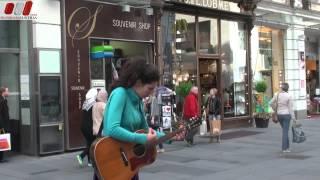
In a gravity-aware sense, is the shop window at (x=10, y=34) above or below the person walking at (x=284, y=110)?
above

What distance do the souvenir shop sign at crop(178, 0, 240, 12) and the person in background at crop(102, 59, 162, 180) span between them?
43.9 ft

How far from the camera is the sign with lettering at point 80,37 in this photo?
13750 millimetres

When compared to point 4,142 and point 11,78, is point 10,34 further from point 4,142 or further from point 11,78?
point 4,142

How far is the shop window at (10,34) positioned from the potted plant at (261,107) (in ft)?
33.2

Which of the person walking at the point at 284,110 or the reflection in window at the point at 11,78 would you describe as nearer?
the person walking at the point at 284,110

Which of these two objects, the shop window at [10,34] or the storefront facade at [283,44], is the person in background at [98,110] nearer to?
the shop window at [10,34]

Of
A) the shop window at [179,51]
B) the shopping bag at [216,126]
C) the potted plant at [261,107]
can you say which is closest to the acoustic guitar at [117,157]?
the shopping bag at [216,126]

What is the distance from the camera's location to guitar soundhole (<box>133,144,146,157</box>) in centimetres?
434

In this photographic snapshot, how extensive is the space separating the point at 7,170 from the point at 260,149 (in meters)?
6.54

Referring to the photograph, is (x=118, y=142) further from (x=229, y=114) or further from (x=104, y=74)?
(x=229, y=114)

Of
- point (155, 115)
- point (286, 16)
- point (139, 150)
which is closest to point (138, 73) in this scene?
point (139, 150)

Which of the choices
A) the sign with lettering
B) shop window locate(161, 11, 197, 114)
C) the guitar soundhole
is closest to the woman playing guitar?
the guitar soundhole

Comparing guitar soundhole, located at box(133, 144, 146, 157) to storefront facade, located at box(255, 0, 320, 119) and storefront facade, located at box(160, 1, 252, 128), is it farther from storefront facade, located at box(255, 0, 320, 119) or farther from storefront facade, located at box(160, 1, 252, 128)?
storefront facade, located at box(255, 0, 320, 119)

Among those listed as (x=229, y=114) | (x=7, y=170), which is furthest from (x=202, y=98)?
(x=7, y=170)
